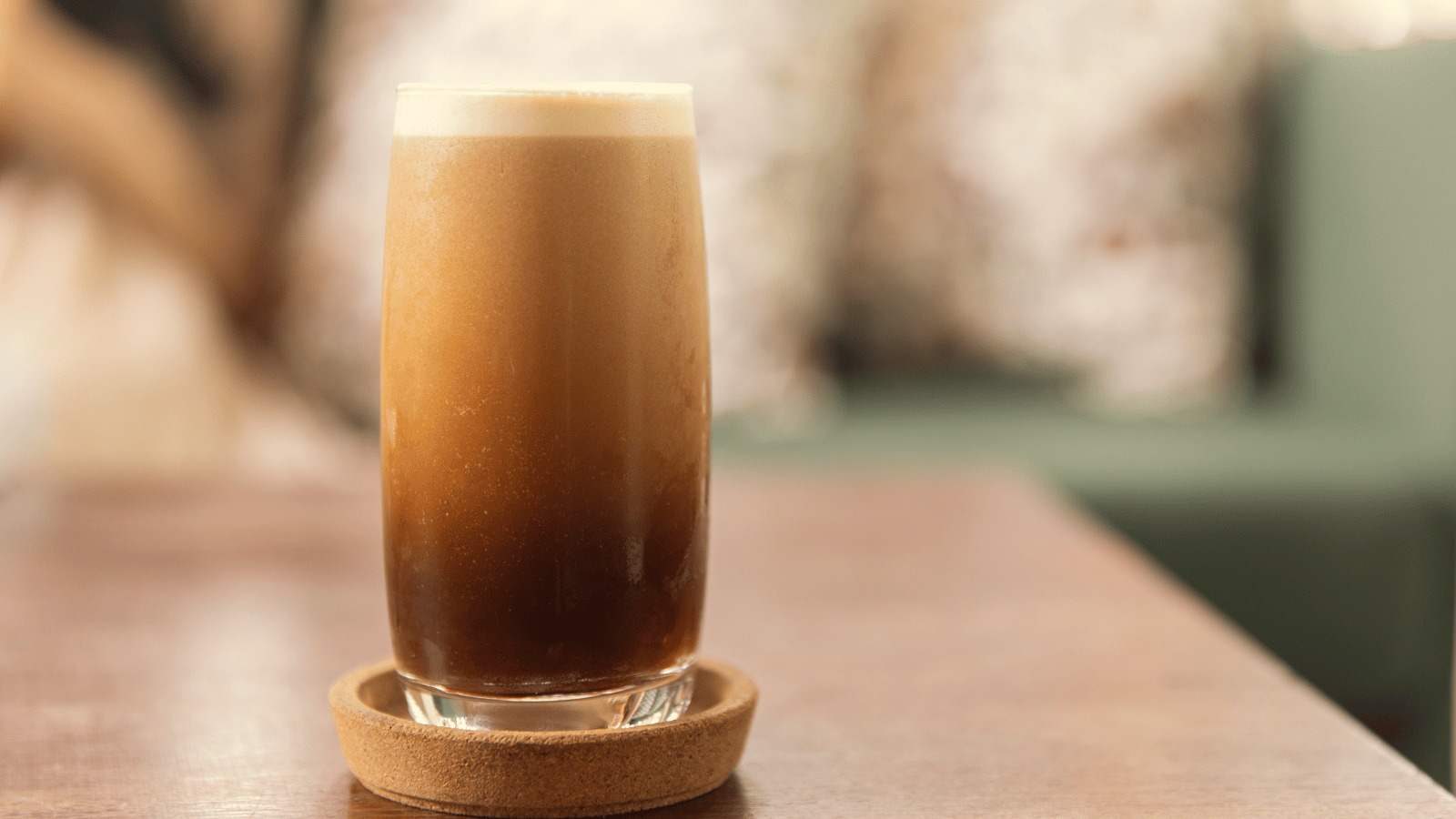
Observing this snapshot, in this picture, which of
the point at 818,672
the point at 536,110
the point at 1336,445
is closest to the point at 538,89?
the point at 536,110

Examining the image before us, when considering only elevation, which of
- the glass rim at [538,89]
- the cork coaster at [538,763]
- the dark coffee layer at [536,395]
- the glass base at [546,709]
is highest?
the glass rim at [538,89]

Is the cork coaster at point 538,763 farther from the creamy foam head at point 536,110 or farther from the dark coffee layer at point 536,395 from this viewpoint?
the creamy foam head at point 536,110

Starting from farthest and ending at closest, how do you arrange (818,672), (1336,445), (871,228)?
(871,228)
(1336,445)
(818,672)

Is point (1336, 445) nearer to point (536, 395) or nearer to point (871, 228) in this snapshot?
point (871, 228)

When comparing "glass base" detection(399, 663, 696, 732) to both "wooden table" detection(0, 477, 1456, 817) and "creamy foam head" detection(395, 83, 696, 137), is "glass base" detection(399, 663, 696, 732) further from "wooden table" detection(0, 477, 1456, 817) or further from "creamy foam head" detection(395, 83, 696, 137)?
"creamy foam head" detection(395, 83, 696, 137)

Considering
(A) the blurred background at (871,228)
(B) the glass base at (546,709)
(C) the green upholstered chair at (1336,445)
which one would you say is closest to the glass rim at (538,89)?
(B) the glass base at (546,709)

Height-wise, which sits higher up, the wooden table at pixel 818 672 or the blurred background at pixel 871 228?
the blurred background at pixel 871 228
